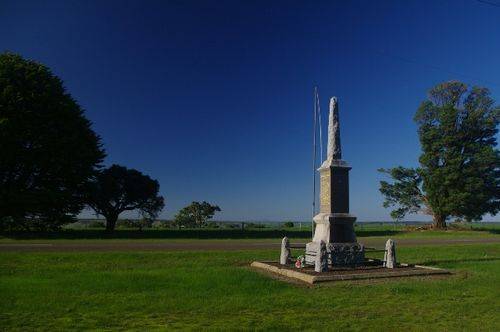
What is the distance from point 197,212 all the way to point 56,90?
28.4 m

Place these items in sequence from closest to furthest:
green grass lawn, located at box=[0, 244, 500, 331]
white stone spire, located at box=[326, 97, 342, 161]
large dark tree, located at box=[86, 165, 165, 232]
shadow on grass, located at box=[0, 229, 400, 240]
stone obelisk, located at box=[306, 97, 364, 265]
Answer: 1. green grass lawn, located at box=[0, 244, 500, 331]
2. stone obelisk, located at box=[306, 97, 364, 265]
3. white stone spire, located at box=[326, 97, 342, 161]
4. shadow on grass, located at box=[0, 229, 400, 240]
5. large dark tree, located at box=[86, 165, 165, 232]

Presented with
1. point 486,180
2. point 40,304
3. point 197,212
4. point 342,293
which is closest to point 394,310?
point 342,293

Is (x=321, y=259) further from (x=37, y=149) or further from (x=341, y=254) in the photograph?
(x=37, y=149)

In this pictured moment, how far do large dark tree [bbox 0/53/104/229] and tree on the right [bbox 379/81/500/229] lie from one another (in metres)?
33.7

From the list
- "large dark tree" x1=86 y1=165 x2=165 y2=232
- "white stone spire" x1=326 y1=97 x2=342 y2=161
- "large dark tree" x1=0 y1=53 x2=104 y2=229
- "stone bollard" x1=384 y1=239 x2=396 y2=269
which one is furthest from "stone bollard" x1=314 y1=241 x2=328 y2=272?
"large dark tree" x1=86 y1=165 x2=165 y2=232

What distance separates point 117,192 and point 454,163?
33.4 m

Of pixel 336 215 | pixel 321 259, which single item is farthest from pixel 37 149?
pixel 321 259

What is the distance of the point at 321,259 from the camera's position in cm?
1362

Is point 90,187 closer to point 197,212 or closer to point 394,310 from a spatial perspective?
point 197,212

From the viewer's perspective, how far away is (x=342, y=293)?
10570mm

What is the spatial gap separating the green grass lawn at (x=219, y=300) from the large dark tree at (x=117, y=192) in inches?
881

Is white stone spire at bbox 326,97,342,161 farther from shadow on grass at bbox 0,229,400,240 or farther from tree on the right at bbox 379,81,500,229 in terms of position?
tree on the right at bbox 379,81,500,229

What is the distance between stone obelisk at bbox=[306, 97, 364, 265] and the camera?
15055 millimetres

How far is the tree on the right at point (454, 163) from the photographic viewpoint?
43.4 m
